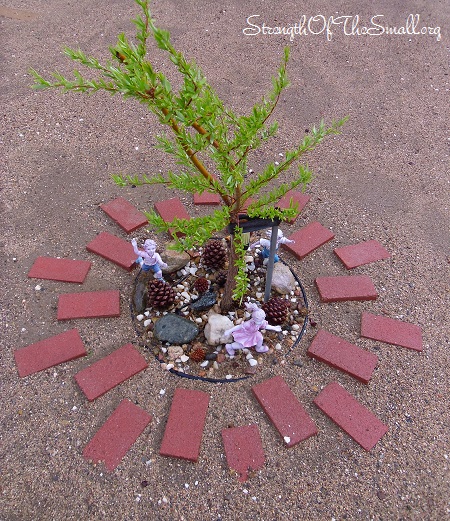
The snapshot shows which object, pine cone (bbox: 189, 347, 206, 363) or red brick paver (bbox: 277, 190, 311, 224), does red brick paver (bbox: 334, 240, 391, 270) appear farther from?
pine cone (bbox: 189, 347, 206, 363)

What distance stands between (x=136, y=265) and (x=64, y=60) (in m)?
3.06

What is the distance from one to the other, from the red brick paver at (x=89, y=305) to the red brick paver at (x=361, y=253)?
1636mm

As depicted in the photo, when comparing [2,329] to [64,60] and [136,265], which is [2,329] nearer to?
[136,265]

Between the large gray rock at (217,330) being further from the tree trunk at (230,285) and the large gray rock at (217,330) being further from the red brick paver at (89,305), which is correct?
the red brick paver at (89,305)

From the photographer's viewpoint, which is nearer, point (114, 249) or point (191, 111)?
point (191, 111)

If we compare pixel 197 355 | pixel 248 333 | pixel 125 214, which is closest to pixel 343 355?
pixel 248 333

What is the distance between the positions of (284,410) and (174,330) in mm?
816

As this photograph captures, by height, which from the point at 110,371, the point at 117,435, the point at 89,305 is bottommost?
the point at 117,435

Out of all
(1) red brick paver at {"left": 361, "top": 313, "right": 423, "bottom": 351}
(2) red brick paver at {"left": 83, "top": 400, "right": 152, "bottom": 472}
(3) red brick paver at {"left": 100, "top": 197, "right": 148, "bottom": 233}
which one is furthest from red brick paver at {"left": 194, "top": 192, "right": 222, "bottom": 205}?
(2) red brick paver at {"left": 83, "top": 400, "right": 152, "bottom": 472}

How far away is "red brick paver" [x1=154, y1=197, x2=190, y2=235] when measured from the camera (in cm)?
349

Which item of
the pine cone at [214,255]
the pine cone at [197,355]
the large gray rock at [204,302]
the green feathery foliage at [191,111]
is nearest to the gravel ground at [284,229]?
the pine cone at [197,355]

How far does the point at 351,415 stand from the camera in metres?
2.52

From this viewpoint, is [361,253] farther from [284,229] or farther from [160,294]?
[160,294]

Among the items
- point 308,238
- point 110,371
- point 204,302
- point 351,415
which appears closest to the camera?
point 351,415
